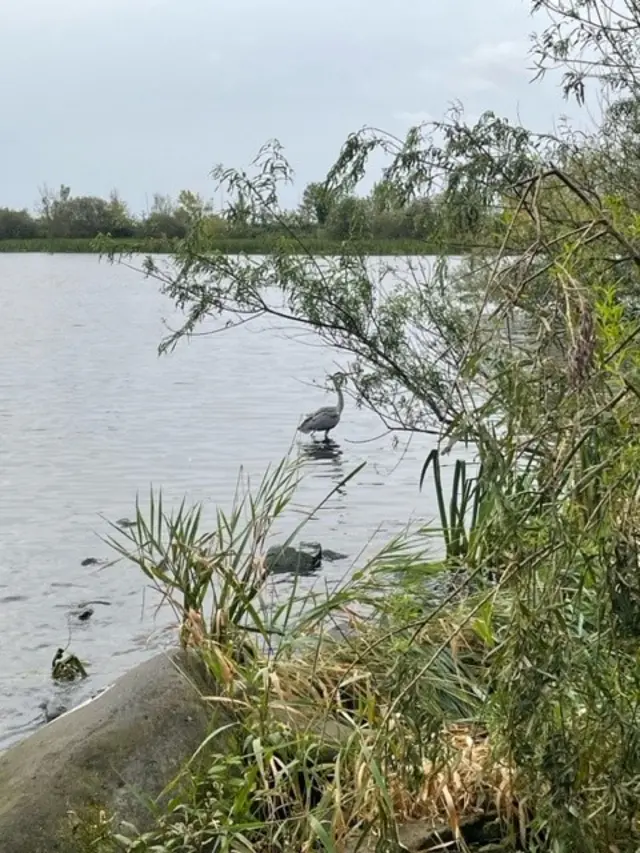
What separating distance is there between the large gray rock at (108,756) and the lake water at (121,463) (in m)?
3.50

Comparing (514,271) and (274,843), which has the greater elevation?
(514,271)

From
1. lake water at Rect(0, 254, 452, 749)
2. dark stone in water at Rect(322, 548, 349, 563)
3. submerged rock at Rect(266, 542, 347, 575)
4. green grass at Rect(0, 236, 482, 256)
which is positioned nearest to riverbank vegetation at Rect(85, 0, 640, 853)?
green grass at Rect(0, 236, 482, 256)

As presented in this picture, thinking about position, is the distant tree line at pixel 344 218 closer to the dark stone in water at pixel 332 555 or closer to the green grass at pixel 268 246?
the green grass at pixel 268 246

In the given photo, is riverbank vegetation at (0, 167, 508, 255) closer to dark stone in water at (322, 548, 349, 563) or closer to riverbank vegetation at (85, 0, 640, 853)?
riverbank vegetation at (85, 0, 640, 853)

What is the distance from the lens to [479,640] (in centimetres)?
574

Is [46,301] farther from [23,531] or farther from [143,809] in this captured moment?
[143,809]

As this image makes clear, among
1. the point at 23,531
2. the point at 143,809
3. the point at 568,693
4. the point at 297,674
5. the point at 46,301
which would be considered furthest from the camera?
the point at 46,301

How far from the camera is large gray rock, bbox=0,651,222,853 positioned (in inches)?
181

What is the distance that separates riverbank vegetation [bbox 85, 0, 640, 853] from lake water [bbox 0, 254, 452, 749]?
11.4ft

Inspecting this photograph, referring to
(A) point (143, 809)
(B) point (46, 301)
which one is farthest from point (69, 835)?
(B) point (46, 301)

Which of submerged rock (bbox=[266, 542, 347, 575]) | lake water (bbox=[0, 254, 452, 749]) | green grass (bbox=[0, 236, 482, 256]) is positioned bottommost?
lake water (bbox=[0, 254, 452, 749])

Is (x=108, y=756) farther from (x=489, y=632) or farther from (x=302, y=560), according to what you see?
(x=302, y=560)

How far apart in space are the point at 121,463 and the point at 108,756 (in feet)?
49.9

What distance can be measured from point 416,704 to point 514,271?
126 centimetres
